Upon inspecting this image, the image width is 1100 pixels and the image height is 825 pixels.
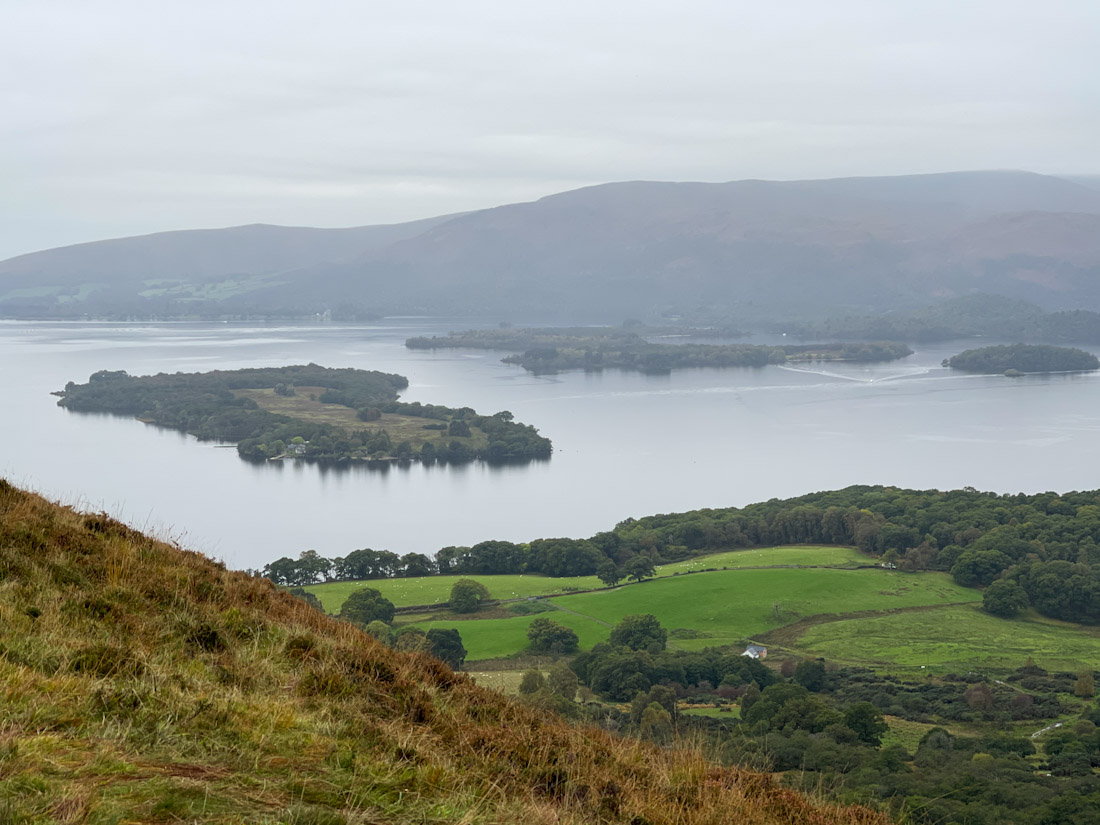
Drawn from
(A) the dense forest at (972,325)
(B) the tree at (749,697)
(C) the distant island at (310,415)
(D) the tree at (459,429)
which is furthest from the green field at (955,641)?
(A) the dense forest at (972,325)

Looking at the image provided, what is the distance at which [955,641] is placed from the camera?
21.8 metres

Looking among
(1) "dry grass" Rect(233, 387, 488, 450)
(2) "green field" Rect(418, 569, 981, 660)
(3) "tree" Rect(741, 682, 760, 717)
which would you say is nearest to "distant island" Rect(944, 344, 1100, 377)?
(1) "dry grass" Rect(233, 387, 488, 450)

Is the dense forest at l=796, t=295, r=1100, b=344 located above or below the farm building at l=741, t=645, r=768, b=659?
above

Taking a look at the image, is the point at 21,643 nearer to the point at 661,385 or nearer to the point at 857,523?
the point at 857,523

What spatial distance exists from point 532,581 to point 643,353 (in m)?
61.8

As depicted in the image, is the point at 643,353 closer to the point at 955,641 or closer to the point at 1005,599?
the point at 1005,599

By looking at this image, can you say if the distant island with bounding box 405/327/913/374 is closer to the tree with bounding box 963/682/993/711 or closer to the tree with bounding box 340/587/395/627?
the tree with bounding box 340/587/395/627

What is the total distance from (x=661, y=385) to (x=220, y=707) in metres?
70.3

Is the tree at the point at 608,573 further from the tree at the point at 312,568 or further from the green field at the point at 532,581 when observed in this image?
the tree at the point at 312,568

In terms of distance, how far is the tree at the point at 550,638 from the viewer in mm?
20359

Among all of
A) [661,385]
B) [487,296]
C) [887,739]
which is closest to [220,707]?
[887,739]

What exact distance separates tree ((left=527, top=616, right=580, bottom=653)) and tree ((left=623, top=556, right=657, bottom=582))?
662cm

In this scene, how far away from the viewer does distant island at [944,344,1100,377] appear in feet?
261

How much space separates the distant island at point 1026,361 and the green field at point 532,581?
54831 millimetres
